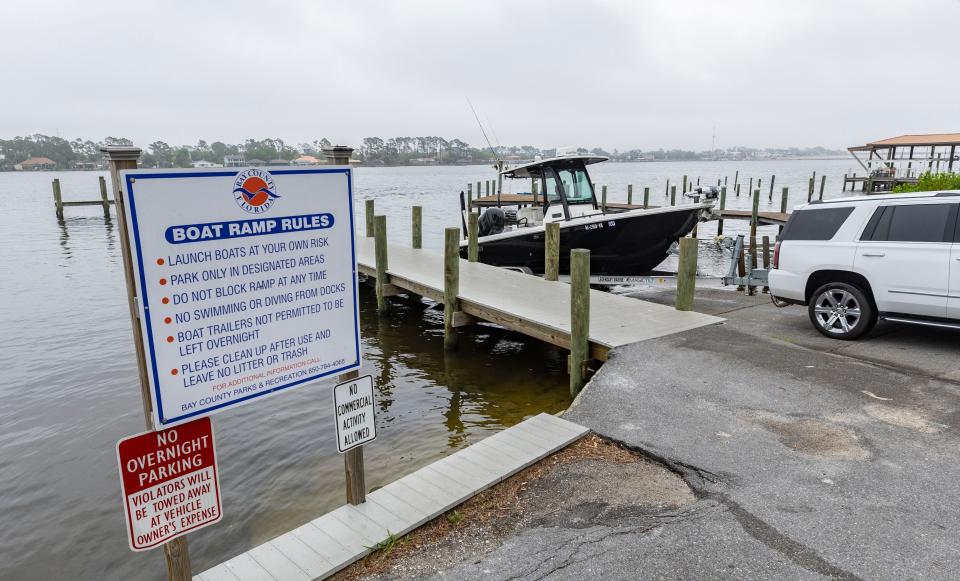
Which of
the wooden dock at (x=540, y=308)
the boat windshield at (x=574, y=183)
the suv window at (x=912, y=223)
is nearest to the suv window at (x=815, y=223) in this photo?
the suv window at (x=912, y=223)

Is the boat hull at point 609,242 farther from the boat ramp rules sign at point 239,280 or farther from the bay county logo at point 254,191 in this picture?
the bay county logo at point 254,191

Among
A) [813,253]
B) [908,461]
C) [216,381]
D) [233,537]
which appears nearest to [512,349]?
[813,253]

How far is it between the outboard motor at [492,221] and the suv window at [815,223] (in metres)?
7.90

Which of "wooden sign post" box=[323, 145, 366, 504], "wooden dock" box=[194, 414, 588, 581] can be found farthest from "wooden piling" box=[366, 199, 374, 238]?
"wooden sign post" box=[323, 145, 366, 504]

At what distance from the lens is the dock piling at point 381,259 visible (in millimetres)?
11953

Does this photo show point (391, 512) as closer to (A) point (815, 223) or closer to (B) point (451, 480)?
(B) point (451, 480)

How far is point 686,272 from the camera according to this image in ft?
29.4

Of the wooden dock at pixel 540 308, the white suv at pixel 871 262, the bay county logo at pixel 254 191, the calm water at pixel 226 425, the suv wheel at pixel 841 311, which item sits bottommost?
the calm water at pixel 226 425

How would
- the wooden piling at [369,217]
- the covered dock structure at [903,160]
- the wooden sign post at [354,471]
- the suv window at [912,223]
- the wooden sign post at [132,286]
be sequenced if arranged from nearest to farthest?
the wooden sign post at [132,286] → the wooden sign post at [354,471] → the suv window at [912,223] → the wooden piling at [369,217] → the covered dock structure at [903,160]

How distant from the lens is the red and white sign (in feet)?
9.43

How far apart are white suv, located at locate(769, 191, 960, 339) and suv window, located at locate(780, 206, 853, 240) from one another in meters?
0.01

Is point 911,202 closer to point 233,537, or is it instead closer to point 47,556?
point 233,537

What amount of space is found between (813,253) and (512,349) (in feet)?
16.7

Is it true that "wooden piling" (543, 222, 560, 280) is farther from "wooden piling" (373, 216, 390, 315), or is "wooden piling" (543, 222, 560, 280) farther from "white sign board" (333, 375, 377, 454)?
"white sign board" (333, 375, 377, 454)
